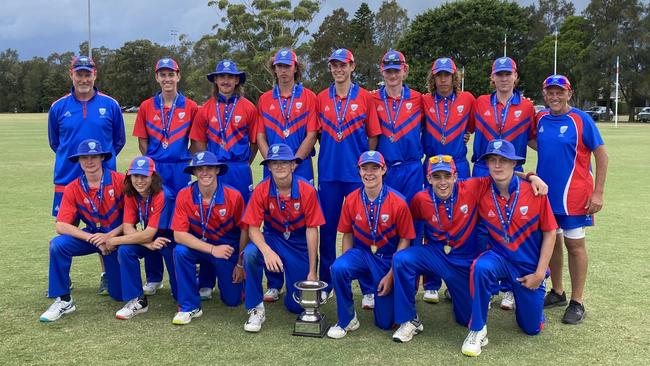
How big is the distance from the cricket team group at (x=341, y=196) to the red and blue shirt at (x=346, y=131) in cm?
1

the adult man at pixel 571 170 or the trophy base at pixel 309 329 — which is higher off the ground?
the adult man at pixel 571 170

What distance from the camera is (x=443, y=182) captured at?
4652mm

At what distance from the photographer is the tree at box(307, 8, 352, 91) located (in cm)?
7031

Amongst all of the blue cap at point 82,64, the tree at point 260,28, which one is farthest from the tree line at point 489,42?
the blue cap at point 82,64

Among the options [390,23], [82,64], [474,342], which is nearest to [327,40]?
[390,23]

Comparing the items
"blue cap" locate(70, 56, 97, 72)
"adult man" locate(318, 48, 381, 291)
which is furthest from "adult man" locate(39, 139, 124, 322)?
"adult man" locate(318, 48, 381, 291)

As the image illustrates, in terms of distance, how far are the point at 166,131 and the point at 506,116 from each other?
11.2 ft

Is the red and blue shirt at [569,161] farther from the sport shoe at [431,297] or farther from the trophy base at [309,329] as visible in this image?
the trophy base at [309,329]

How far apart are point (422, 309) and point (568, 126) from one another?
84.3 inches

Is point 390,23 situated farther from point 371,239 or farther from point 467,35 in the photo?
point 371,239

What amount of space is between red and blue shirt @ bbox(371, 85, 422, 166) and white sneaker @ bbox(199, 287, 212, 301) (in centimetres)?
224

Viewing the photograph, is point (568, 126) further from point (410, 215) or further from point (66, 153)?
point (66, 153)

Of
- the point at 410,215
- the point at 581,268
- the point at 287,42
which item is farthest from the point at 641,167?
the point at 287,42

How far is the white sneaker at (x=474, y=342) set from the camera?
4211 millimetres
